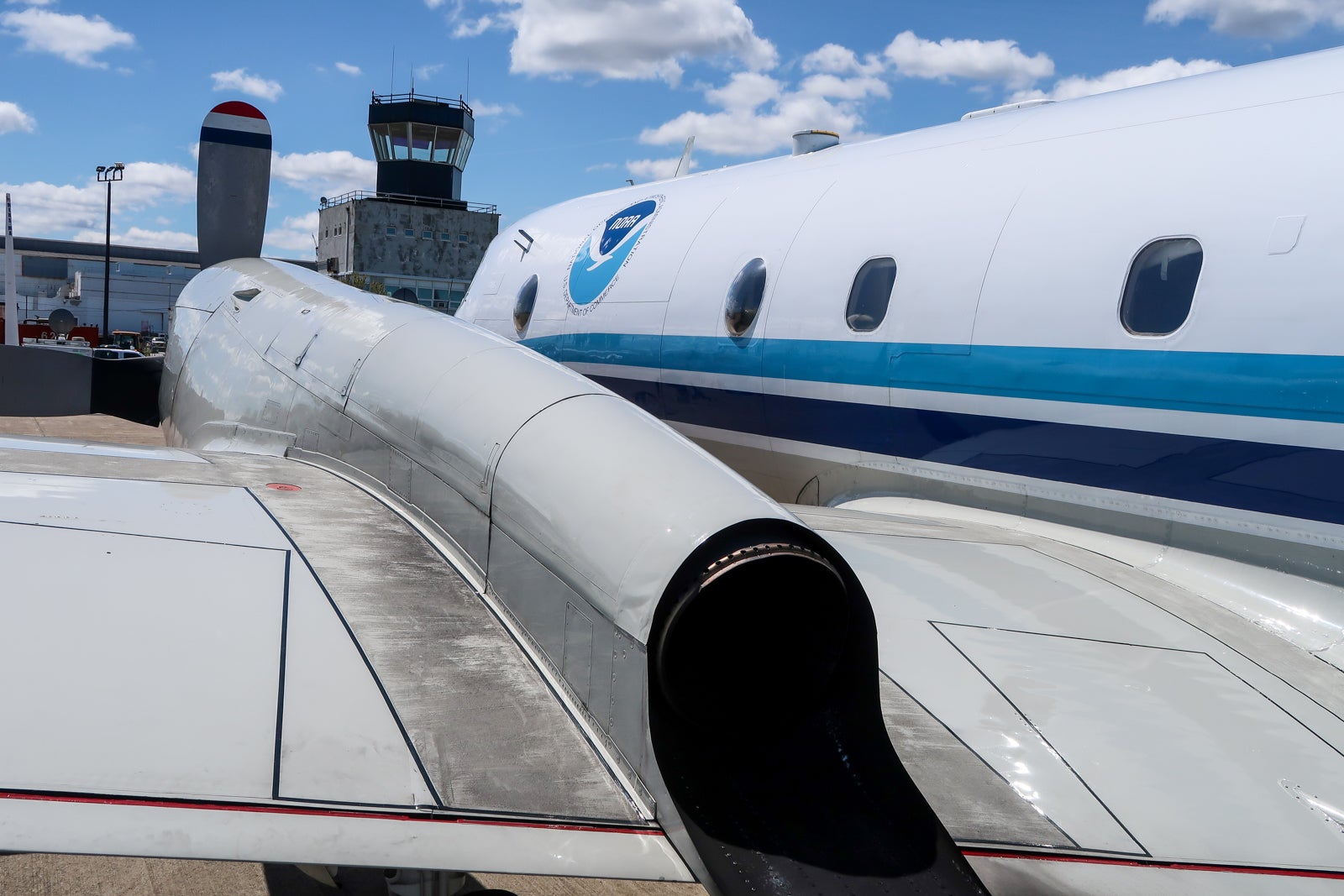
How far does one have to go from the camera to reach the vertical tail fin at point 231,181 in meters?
9.47

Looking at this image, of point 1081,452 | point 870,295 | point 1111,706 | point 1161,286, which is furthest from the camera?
point 870,295

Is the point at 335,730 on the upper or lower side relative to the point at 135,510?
lower

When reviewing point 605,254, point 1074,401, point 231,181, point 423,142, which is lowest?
point 1074,401

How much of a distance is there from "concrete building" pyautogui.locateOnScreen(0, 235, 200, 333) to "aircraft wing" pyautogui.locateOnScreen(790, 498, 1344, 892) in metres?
75.4

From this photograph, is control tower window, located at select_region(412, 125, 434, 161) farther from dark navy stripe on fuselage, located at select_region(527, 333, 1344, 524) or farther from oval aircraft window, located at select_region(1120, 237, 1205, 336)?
oval aircraft window, located at select_region(1120, 237, 1205, 336)

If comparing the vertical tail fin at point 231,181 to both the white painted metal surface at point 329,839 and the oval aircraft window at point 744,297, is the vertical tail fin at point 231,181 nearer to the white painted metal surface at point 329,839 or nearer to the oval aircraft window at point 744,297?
the oval aircraft window at point 744,297

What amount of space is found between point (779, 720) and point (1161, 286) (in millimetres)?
2805

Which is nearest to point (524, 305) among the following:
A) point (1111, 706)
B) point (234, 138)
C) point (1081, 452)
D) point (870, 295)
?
point (234, 138)

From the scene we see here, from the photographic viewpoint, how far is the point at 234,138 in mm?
9539

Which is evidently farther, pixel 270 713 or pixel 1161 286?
pixel 1161 286

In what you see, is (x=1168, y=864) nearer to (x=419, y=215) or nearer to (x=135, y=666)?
(x=135, y=666)

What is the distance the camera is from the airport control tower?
56188mm

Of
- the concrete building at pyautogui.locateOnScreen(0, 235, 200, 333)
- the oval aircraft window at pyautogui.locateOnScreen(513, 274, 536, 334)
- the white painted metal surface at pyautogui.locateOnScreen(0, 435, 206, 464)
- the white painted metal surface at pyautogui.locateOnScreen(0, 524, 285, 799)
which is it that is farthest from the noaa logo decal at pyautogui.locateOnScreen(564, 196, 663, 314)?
the concrete building at pyautogui.locateOnScreen(0, 235, 200, 333)

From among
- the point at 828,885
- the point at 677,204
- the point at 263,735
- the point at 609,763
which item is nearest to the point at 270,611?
the point at 263,735
